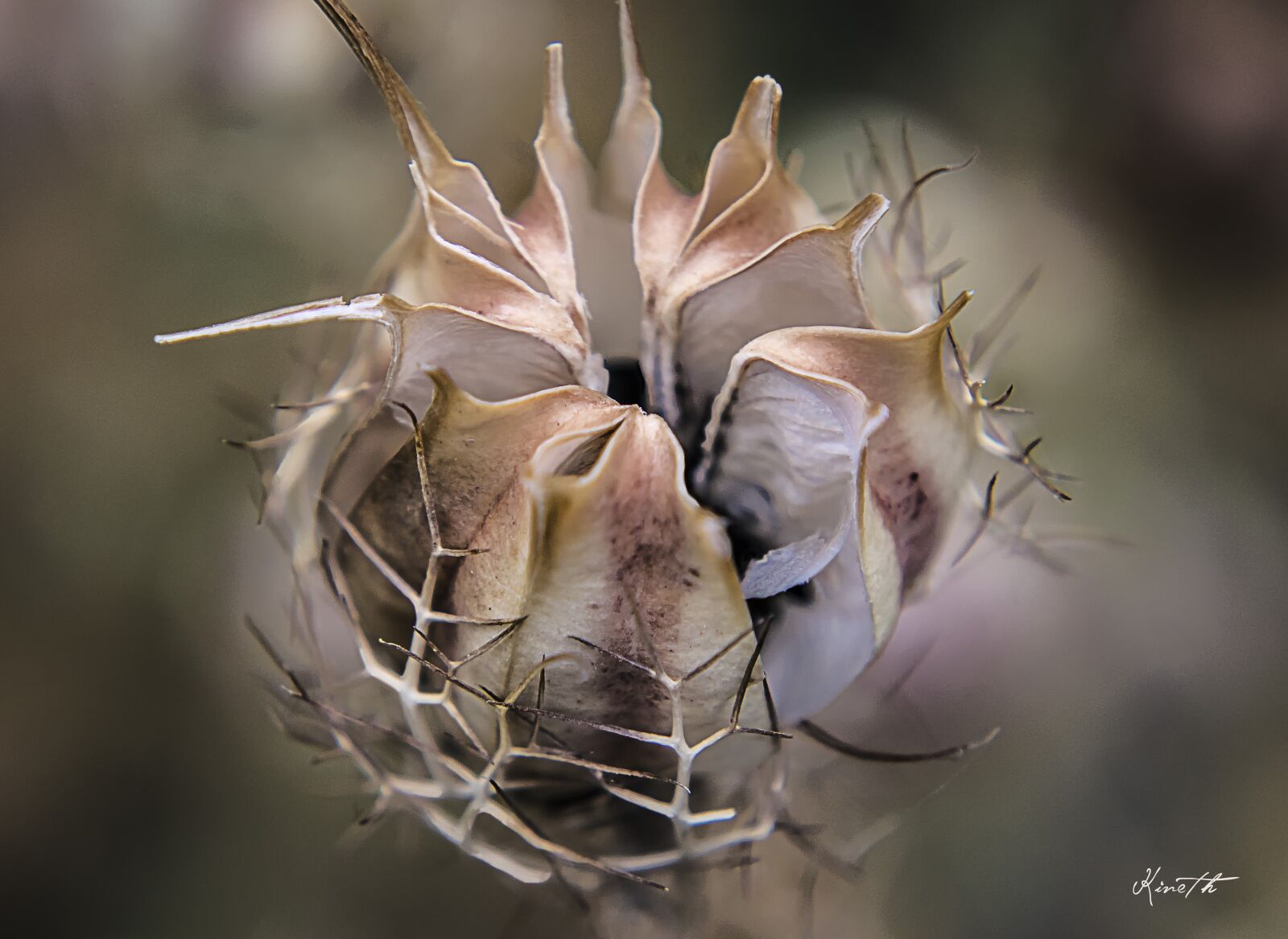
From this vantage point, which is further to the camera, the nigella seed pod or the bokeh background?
the bokeh background

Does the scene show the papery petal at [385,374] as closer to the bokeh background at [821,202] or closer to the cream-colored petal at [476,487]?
the cream-colored petal at [476,487]

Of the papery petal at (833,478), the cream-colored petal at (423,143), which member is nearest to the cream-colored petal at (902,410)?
the papery petal at (833,478)

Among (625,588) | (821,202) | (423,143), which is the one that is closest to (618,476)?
(625,588)

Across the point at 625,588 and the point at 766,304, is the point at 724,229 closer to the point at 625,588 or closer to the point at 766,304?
the point at 766,304

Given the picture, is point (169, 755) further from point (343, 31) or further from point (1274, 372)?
point (1274, 372)
